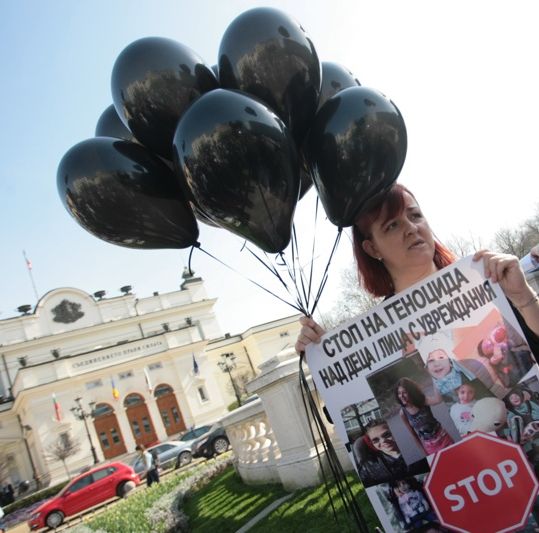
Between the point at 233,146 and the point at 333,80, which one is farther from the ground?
the point at 333,80

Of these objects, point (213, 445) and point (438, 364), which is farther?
point (213, 445)

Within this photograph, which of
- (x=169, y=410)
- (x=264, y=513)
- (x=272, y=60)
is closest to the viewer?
(x=272, y=60)

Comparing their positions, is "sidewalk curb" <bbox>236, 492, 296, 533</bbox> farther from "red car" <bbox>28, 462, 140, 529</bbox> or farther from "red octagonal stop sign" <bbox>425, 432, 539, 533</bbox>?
"red car" <bbox>28, 462, 140, 529</bbox>

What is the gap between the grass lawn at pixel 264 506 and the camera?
4.28 m

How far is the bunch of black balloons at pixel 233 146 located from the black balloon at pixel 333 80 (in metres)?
0.20

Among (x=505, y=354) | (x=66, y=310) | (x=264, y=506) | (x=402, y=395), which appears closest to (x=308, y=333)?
(x=402, y=395)

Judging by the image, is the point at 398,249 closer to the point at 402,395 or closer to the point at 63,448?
the point at 402,395

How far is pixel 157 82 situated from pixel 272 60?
2.18 ft

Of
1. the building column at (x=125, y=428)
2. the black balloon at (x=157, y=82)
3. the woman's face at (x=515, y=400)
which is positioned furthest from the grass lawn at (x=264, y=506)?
the building column at (x=125, y=428)

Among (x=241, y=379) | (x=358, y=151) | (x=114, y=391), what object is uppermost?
(x=114, y=391)

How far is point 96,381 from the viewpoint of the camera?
37.2 metres

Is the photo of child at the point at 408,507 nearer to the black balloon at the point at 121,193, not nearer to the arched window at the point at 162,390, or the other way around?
the black balloon at the point at 121,193

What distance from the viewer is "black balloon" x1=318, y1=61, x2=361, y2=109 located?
296 centimetres

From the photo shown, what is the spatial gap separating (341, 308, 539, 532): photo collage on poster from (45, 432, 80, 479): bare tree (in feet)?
119
